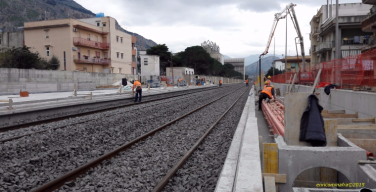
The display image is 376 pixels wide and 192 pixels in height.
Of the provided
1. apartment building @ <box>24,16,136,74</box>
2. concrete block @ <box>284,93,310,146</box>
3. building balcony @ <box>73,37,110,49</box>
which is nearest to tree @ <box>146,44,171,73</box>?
apartment building @ <box>24,16,136,74</box>

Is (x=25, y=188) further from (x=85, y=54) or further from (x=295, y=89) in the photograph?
(x=85, y=54)

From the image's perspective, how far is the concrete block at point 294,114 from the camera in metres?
5.17

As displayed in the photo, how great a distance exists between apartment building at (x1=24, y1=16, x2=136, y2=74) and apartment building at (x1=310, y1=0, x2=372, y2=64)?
3425 centimetres

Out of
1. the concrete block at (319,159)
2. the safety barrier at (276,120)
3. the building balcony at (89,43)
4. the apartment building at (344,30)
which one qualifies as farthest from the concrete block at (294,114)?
the building balcony at (89,43)

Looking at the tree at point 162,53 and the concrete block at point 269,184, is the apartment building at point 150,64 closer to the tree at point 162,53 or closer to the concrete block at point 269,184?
the tree at point 162,53

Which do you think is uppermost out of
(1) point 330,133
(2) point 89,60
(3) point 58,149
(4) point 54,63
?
(2) point 89,60

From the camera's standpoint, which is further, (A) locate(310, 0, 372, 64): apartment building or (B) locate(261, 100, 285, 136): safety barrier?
(A) locate(310, 0, 372, 64): apartment building

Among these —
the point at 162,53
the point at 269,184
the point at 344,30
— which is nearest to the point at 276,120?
the point at 269,184

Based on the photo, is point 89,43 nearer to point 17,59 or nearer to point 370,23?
point 17,59

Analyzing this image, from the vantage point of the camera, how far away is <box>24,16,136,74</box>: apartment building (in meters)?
45.9

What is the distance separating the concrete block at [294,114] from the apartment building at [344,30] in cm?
3244

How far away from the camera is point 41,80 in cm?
2852

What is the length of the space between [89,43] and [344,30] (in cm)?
3752

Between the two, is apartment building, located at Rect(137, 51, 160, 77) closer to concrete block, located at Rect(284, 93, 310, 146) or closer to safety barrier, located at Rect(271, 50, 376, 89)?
safety barrier, located at Rect(271, 50, 376, 89)
